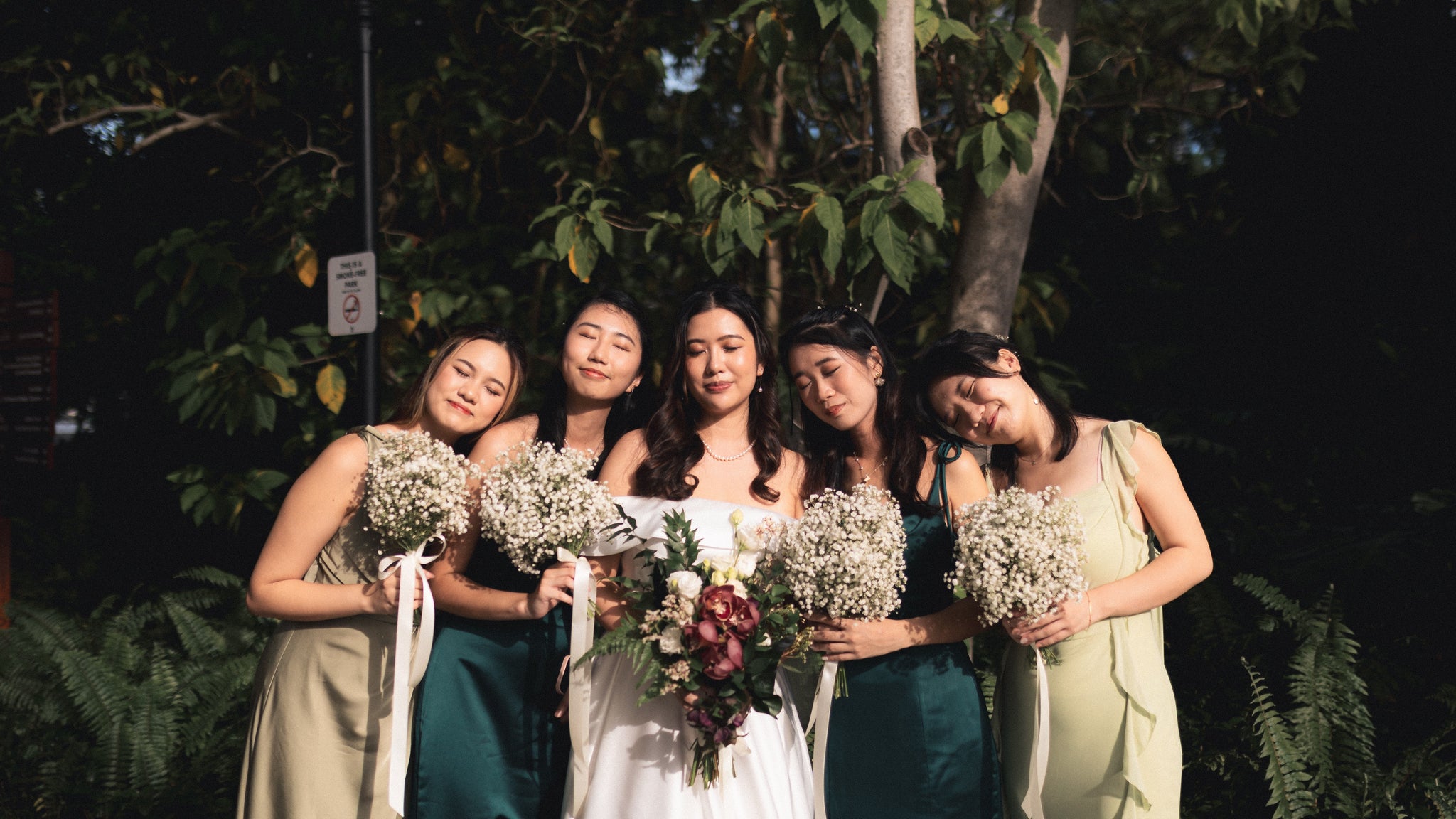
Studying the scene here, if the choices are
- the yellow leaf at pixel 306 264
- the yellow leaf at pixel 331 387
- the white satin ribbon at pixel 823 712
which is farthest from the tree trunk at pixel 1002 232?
the yellow leaf at pixel 306 264

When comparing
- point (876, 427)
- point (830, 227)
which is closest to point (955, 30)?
point (830, 227)

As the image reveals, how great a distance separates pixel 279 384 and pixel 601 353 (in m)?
2.37

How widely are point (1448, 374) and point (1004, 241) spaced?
441 cm

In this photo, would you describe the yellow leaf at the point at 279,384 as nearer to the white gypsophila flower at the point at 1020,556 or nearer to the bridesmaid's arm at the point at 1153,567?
the white gypsophila flower at the point at 1020,556

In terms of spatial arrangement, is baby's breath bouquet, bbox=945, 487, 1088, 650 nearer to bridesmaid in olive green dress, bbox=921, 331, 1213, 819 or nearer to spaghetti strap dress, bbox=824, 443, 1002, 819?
bridesmaid in olive green dress, bbox=921, 331, 1213, 819

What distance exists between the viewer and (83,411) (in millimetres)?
9383

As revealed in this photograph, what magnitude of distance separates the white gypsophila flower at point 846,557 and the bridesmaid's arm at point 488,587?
0.64 meters

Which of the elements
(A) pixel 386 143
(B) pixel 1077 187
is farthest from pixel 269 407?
(B) pixel 1077 187

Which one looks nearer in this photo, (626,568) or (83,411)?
(626,568)

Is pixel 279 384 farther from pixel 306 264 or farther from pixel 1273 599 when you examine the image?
pixel 1273 599

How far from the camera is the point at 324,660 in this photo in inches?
123

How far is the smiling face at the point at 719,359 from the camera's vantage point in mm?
3129

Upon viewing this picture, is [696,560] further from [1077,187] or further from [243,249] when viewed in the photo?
[1077,187]

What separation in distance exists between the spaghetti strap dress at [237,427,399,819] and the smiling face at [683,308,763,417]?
1.02 meters
